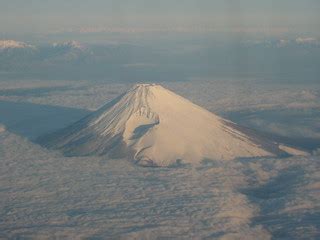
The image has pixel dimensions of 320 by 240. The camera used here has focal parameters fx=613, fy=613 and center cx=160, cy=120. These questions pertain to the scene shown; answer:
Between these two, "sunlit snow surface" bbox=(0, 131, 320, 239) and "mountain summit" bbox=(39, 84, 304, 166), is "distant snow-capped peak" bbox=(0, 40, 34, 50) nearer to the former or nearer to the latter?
"mountain summit" bbox=(39, 84, 304, 166)

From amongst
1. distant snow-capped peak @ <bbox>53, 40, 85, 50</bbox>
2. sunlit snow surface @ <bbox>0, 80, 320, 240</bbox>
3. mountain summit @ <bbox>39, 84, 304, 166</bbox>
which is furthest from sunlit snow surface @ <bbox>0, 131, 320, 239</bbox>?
distant snow-capped peak @ <bbox>53, 40, 85, 50</bbox>

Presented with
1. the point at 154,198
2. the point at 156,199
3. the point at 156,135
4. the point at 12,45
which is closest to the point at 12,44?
the point at 12,45

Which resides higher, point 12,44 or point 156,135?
point 12,44

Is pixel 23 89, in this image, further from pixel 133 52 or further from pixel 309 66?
pixel 133 52

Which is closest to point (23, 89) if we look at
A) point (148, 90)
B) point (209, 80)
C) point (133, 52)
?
point (209, 80)

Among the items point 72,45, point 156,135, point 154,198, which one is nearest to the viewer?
point 154,198

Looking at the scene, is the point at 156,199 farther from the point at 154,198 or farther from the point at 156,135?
the point at 156,135

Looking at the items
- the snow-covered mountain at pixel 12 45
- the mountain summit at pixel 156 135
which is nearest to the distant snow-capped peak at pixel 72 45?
the snow-covered mountain at pixel 12 45
